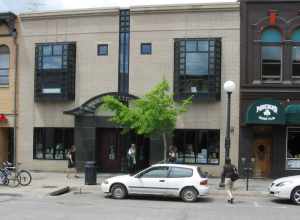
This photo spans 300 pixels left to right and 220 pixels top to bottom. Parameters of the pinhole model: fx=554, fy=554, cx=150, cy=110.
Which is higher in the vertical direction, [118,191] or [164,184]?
[164,184]

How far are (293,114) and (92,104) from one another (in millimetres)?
10665

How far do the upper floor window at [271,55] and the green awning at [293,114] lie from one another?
2018 mm

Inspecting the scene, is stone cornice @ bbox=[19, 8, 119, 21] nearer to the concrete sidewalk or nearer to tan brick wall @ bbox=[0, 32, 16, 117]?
tan brick wall @ bbox=[0, 32, 16, 117]

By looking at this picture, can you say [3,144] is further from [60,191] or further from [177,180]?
[177,180]

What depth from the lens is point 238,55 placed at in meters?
28.8

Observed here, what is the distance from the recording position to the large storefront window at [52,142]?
31141 mm

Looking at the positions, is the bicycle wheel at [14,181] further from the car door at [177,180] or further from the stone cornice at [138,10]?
the stone cornice at [138,10]

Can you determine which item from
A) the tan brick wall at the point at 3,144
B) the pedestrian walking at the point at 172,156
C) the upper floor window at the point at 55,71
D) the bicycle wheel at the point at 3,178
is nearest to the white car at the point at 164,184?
the bicycle wheel at the point at 3,178

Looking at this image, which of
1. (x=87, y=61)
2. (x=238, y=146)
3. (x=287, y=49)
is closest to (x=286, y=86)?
(x=287, y=49)

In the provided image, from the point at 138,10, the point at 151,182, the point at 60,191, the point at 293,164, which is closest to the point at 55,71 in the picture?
the point at 138,10

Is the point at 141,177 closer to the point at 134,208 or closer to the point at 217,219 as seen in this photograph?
the point at 134,208

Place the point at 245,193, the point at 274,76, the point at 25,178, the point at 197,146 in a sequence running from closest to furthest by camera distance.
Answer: the point at 245,193, the point at 25,178, the point at 274,76, the point at 197,146

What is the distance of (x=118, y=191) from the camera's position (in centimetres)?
2042

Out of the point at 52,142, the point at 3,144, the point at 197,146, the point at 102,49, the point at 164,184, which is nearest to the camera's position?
the point at 164,184
